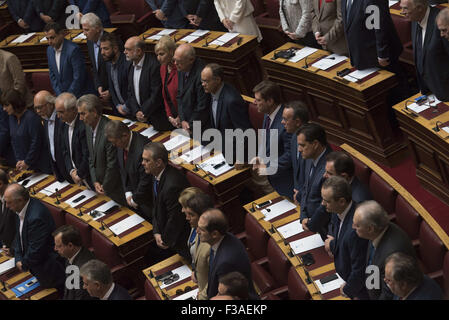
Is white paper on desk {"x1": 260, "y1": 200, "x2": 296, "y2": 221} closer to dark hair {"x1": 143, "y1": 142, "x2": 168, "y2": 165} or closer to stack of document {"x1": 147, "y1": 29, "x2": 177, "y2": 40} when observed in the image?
dark hair {"x1": 143, "y1": 142, "x2": 168, "y2": 165}

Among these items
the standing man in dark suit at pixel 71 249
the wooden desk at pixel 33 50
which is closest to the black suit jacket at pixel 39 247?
the standing man in dark suit at pixel 71 249

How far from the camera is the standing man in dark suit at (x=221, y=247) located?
4.38 meters

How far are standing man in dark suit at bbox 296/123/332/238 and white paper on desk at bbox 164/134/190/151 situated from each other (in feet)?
5.77

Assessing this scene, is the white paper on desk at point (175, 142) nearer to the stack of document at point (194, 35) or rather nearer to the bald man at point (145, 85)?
the bald man at point (145, 85)

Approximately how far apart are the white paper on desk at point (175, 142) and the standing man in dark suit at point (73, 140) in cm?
66

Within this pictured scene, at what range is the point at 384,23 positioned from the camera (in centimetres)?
582

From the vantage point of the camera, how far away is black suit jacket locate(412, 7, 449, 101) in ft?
17.3

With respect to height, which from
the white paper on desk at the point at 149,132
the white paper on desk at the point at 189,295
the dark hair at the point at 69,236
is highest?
the dark hair at the point at 69,236

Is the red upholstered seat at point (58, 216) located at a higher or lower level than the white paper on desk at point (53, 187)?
higher

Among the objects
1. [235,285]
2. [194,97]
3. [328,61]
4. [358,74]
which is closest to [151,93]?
[194,97]

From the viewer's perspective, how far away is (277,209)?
18.0ft

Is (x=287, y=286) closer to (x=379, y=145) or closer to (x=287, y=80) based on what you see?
(x=379, y=145)

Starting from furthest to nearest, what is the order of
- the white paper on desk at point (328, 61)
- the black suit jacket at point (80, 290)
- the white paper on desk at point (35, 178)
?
the white paper on desk at point (35, 178) < the white paper on desk at point (328, 61) < the black suit jacket at point (80, 290)
